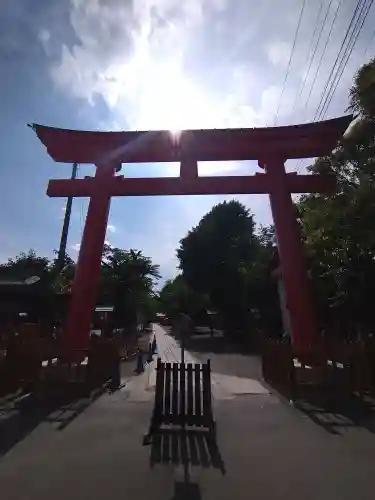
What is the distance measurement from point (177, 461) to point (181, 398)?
157 centimetres

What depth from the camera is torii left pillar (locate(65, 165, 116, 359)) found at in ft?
34.0

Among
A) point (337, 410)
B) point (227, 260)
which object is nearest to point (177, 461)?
point (337, 410)

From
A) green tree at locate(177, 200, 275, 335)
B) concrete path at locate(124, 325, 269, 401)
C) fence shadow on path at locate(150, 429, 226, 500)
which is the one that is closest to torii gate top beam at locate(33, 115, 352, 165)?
concrete path at locate(124, 325, 269, 401)

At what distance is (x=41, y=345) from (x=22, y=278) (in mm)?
13474

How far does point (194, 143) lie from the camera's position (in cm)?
1086

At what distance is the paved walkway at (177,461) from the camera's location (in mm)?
3762

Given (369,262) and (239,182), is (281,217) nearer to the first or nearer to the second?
(239,182)

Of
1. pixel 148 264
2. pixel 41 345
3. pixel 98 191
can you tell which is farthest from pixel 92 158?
pixel 148 264

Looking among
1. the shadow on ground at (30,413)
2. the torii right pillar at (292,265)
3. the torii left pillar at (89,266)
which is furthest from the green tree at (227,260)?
the shadow on ground at (30,413)

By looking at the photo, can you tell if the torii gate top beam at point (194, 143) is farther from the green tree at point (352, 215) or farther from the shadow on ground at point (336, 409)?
the shadow on ground at point (336, 409)

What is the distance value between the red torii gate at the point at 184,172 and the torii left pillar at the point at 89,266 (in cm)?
3

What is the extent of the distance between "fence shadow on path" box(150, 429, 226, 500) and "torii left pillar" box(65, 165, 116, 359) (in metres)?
5.24

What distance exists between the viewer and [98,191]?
1125cm

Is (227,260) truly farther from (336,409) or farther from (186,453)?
(186,453)
